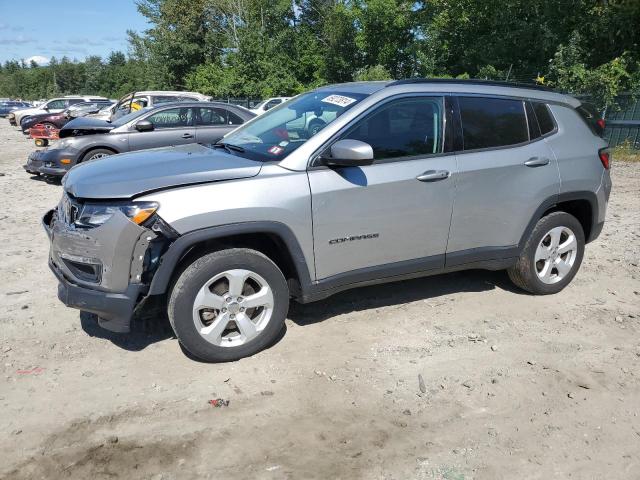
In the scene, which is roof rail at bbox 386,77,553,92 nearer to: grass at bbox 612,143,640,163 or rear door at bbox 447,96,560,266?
rear door at bbox 447,96,560,266

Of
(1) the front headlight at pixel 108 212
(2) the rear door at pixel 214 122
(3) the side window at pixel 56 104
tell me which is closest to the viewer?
(1) the front headlight at pixel 108 212

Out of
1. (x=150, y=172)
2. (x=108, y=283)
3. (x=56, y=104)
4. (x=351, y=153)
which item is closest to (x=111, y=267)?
(x=108, y=283)

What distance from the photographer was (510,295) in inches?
201

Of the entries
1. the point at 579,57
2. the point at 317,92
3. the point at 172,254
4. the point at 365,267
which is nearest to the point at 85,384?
the point at 172,254

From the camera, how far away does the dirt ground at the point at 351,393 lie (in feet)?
9.30

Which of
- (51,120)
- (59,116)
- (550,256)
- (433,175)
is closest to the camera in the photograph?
(433,175)

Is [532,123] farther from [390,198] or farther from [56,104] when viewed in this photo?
[56,104]

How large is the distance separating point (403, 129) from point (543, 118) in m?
1.45

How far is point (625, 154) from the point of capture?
1481cm

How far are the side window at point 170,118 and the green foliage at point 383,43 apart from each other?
12.4 m

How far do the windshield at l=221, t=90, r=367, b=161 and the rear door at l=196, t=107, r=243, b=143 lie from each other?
5.76 metres

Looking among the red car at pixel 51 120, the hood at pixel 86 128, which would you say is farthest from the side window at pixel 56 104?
the hood at pixel 86 128

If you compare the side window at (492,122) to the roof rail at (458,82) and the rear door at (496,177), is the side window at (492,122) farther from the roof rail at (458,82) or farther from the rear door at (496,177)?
the roof rail at (458,82)

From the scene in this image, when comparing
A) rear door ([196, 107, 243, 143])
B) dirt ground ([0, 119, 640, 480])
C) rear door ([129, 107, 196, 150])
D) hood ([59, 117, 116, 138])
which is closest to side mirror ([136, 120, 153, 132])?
rear door ([129, 107, 196, 150])
